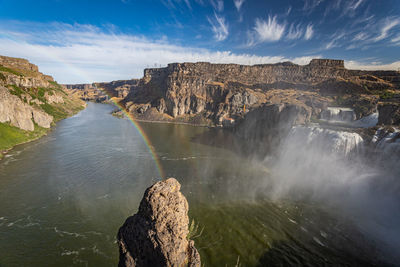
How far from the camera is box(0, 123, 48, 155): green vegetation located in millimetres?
46162

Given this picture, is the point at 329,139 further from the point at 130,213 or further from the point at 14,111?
the point at 14,111

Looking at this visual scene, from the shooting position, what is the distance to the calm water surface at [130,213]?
1906cm

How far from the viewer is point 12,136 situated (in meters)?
49.8

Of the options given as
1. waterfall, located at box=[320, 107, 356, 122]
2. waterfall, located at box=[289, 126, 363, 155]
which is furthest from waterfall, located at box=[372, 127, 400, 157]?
waterfall, located at box=[320, 107, 356, 122]

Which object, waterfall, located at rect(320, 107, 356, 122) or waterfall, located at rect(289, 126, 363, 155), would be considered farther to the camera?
waterfall, located at rect(320, 107, 356, 122)

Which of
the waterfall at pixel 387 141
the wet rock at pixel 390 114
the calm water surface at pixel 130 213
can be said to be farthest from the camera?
the wet rock at pixel 390 114

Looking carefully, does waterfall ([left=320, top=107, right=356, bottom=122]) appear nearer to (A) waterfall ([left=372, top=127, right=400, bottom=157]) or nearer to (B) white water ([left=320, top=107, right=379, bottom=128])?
(B) white water ([left=320, top=107, right=379, bottom=128])

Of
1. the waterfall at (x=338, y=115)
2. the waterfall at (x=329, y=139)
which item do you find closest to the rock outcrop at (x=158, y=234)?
the waterfall at (x=329, y=139)

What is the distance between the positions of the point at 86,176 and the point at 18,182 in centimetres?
1017

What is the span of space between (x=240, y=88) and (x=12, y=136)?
395ft

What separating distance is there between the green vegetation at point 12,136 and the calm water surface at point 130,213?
291 centimetres

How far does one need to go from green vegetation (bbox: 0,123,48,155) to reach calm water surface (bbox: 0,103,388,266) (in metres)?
2.91

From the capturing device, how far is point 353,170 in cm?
3325

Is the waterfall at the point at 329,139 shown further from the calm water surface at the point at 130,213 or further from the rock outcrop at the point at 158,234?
the rock outcrop at the point at 158,234
